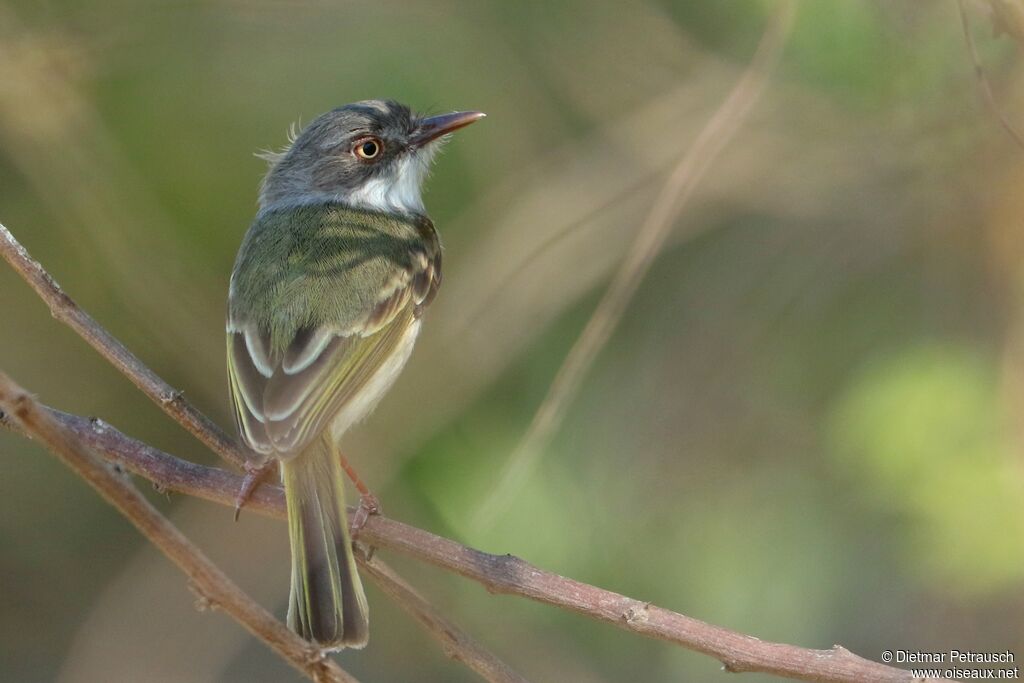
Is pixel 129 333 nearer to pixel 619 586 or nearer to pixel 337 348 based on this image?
pixel 337 348

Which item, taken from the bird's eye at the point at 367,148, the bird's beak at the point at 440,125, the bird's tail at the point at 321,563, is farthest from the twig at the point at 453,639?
the bird's eye at the point at 367,148

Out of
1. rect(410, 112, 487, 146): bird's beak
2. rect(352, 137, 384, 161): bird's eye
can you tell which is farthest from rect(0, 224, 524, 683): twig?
rect(352, 137, 384, 161): bird's eye

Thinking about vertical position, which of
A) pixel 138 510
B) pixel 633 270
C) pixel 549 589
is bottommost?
pixel 138 510

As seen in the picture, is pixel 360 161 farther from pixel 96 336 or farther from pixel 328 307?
pixel 96 336

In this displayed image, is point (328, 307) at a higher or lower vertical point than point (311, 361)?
higher

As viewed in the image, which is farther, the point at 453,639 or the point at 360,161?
the point at 360,161

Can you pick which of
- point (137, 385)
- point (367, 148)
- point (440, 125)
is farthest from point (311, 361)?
point (367, 148)

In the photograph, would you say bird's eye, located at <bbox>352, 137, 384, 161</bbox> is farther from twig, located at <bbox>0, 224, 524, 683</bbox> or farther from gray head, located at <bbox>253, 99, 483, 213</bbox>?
twig, located at <bbox>0, 224, 524, 683</bbox>
